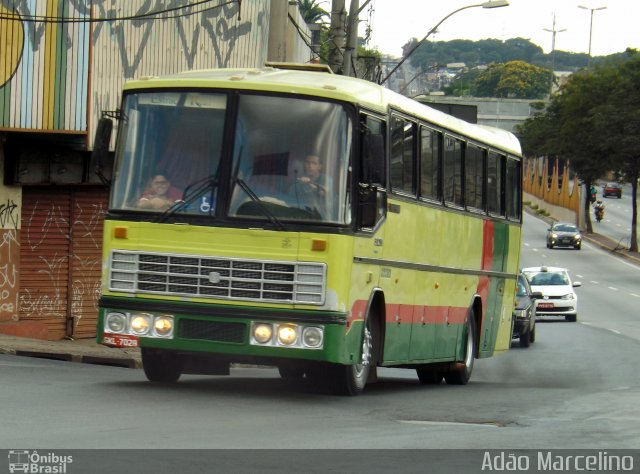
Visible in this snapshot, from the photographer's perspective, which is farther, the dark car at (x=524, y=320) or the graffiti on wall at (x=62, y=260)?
the dark car at (x=524, y=320)

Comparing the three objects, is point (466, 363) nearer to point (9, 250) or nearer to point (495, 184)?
point (495, 184)

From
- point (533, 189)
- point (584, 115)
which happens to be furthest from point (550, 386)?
point (533, 189)

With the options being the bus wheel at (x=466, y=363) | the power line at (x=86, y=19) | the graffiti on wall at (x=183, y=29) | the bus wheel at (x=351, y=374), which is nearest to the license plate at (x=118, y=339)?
the bus wheel at (x=351, y=374)

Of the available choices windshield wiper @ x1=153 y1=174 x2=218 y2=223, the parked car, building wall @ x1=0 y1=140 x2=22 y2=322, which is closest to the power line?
building wall @ x1=0 y1=140 x2=22 y2=322

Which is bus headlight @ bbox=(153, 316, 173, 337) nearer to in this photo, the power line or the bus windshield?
the bus windshield

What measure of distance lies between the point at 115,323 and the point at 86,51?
11739 millimetres

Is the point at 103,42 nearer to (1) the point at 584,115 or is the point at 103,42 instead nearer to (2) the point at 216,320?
(2) the point at 216,320

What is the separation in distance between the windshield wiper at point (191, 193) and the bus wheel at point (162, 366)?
1.90 metres

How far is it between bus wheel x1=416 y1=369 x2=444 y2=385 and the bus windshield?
659 cm

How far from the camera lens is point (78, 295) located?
2492cm

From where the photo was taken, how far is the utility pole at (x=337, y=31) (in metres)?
25.4

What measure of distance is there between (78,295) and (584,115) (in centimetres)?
7255

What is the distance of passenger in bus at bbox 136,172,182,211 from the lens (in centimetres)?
1266

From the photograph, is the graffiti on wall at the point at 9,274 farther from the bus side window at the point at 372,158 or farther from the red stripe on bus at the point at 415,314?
the bus side window at the point at 372,158
